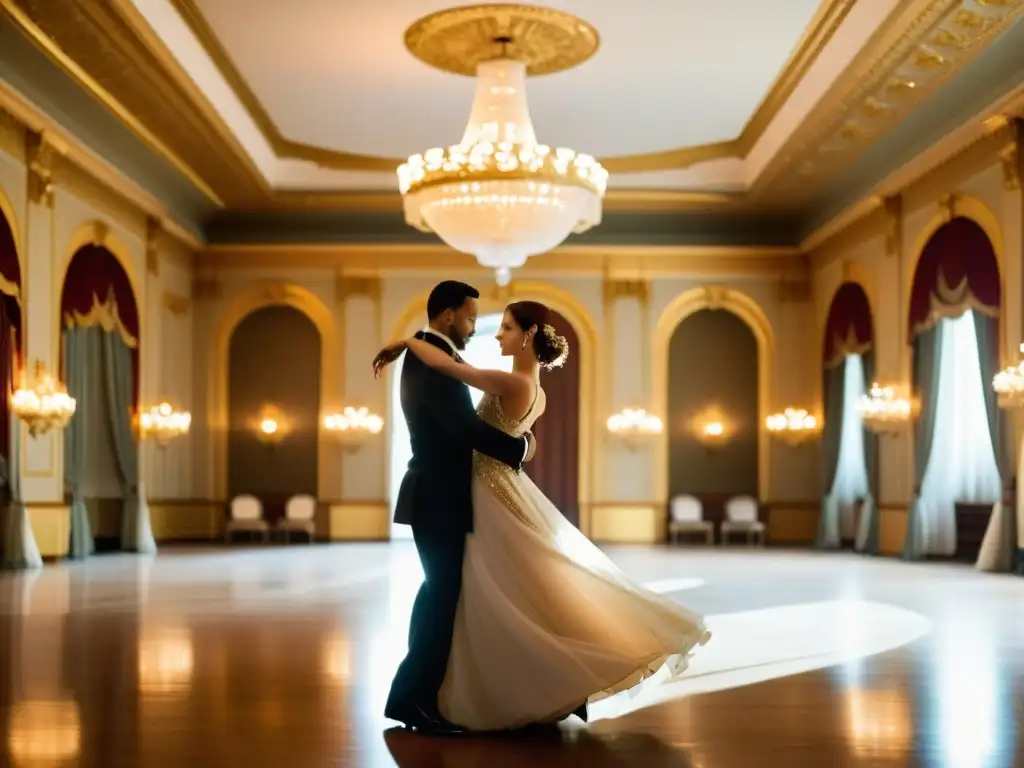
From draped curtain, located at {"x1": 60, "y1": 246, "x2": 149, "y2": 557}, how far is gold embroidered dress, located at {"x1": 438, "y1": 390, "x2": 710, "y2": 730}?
31.1 feet

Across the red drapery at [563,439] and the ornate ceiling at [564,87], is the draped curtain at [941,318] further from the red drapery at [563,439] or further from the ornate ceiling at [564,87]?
the red drapery at [563,439]

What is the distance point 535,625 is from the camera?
3.95 m

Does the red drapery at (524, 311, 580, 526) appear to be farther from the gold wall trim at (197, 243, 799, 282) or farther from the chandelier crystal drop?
the chandelier crystal drop

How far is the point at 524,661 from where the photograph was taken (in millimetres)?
3908

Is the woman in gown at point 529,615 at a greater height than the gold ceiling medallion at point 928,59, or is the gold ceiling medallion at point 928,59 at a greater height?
the gold ceiling medallion at point 928,59

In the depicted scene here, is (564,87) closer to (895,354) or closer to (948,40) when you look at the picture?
(948,40)

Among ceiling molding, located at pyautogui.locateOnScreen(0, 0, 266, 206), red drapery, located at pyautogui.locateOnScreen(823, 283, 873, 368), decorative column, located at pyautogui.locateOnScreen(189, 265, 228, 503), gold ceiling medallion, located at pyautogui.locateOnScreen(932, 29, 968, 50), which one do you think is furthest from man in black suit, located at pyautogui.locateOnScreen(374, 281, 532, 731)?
decorative column, located at pyautogui.locateOnScreen(189, 265, 228, 503)

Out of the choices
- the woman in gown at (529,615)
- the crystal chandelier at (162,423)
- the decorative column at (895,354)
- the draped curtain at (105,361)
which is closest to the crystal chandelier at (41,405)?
the draped curtain at (105,361)

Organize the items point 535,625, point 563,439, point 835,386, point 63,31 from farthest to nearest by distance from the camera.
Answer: point 563,439 → point 835,386 → point 63,31 → point 535,625

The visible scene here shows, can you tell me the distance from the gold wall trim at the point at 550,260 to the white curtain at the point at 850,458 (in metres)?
2.08

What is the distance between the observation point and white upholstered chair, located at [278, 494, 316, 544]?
16312mm

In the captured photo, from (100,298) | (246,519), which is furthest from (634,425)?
(100,298)

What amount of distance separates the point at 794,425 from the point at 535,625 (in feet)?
42.3

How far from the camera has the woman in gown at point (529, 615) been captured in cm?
389
